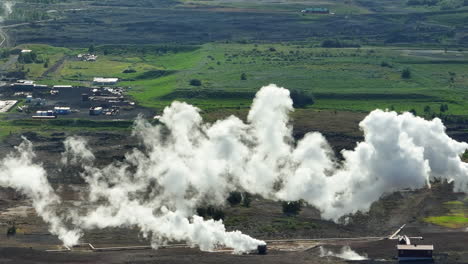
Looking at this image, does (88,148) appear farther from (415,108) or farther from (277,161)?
(415,108)

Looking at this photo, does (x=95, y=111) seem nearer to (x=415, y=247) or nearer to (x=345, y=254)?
(x=345, y=254)

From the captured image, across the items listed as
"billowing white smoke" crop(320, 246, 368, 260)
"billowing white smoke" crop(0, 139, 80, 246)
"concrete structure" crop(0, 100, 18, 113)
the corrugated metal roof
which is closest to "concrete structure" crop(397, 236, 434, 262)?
the corrugated metal roof

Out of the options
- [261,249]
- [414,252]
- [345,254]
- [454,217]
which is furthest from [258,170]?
[414,252]

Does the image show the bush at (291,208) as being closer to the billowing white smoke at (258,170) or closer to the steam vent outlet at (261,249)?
the billowing white smoke at (258,170)

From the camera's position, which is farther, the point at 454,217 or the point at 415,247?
the point at 454,217

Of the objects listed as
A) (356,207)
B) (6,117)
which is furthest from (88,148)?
(356,207)

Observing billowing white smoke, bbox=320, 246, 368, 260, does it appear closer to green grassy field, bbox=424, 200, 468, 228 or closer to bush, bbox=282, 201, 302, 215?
bush, bbox=282, 201, 302, 215
